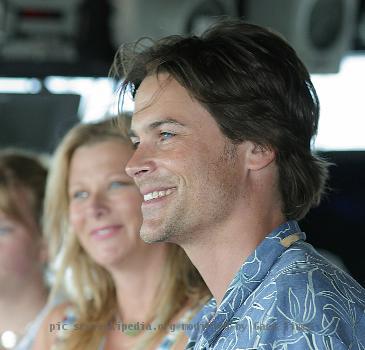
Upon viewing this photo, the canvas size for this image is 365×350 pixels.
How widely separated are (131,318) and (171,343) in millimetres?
267

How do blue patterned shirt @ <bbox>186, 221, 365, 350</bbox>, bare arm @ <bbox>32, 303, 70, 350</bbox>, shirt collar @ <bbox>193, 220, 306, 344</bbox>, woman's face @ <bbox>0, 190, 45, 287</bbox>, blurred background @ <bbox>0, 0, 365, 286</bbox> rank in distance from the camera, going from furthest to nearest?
blurred background @ <bbox>0, 0, 365, 286</bbox>, woman's face @ <bbox>0, 190, 45, 287</bbox>, bare arm @ <bbox>32, 303, 70, 350</bbox>, shirt collar @ <bbox>193, 220, 306, 344</bbox>, blue patterned shirt @ <bbox>186, 221, 365, 350</bbox>

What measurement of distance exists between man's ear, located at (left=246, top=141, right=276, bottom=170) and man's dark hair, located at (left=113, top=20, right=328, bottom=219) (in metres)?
0.01

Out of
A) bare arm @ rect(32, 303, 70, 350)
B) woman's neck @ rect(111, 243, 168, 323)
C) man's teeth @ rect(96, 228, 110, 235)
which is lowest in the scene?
bare arm @ rect(32, 303, 70, 350)

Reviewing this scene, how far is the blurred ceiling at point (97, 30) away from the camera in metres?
4.33

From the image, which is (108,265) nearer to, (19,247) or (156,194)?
(19,247)

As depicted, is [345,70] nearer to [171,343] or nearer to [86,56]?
[86,56]

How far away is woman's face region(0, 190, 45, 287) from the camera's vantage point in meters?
3.50

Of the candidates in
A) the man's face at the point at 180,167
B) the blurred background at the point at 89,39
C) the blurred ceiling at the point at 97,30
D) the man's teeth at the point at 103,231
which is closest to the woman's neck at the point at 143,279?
the man's teeth at the point at 103,231

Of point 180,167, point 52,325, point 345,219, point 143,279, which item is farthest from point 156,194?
point 345,219

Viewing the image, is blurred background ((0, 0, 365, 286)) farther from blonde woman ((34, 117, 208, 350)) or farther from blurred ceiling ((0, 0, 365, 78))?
blonde woman ((34, 117, 208, 350))

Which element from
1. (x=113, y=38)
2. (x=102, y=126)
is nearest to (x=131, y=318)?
(x=102, y=126)

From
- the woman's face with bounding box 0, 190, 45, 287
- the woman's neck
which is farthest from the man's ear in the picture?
the woman's face with bounding box 0, 190, 45, 287

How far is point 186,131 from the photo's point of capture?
2.24m

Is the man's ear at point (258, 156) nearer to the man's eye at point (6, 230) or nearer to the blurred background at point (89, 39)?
the man's eye at point (6, 230)
